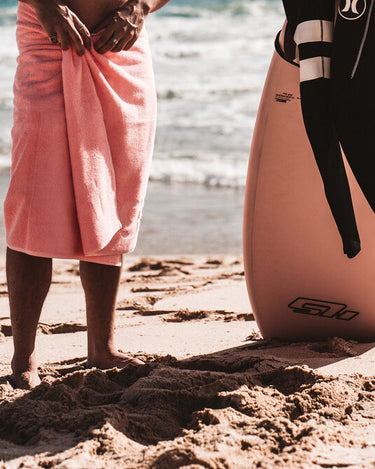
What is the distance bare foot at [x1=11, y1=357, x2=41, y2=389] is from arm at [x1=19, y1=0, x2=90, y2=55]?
0.96 m

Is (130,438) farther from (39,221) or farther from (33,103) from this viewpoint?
(33,103)

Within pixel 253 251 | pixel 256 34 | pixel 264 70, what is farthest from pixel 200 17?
pixel 253 251

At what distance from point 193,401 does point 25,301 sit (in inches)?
23.7

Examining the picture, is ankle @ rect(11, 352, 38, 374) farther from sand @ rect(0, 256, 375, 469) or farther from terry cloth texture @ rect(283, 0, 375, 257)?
terry cloth texture @ rect(283, 0, 375, 257)

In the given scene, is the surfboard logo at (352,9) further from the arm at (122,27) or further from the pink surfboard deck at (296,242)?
the arm at (122,27)

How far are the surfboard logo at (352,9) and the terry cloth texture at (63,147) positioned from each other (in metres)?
0.68

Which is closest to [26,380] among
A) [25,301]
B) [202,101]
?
[25,301]

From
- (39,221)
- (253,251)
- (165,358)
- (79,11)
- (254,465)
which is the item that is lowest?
(165,358)

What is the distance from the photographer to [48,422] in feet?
5.70

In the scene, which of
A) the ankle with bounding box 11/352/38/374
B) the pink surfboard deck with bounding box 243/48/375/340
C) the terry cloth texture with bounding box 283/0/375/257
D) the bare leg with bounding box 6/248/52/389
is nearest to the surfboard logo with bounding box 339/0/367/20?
the terry cloth texture with bounding box 283/0/375/257

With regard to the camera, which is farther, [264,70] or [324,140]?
[264,70]

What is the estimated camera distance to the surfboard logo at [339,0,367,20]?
1992mm

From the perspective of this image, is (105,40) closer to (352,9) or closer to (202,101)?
(352,9)

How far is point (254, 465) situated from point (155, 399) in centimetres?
44
